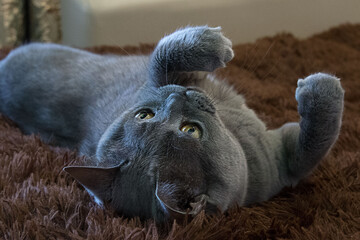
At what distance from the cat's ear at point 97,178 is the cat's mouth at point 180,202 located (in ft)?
0.36

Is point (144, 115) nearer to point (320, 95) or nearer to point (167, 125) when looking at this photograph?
point (167, 125)

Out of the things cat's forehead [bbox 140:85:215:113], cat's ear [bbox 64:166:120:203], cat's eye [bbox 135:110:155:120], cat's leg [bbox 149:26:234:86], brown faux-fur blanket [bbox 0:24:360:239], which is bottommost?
brown faux-fur blanket [bbox 0:24:360:239]

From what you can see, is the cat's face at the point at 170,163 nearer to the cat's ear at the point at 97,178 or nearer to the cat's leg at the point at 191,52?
the cat's ear at the point at 97,178

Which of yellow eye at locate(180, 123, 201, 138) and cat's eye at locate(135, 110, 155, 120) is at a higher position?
yellow eye at locate(180, 123, 201, 138)

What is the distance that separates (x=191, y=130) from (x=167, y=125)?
0.05 m

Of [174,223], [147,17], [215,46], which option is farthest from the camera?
[147,17]

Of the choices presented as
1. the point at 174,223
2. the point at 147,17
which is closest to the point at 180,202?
the point at 174,223

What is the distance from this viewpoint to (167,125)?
786 millimetres

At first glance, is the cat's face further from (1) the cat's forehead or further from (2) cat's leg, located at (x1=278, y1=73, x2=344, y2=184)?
(2) cat's leg, located at (x1=278, y1=73, x2=344, y2=184)

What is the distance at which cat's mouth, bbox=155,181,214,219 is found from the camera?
0.69 meters

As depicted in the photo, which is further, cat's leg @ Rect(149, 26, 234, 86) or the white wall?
the white wall

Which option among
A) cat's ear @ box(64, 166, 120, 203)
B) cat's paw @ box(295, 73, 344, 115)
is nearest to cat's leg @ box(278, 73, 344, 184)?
cat's paw @ box(295, 73, 344, 115)

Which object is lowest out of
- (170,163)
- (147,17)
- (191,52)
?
(147,17)

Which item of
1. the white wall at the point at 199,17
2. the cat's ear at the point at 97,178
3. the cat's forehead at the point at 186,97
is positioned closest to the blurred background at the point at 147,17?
the white wall at the point at 199,17
